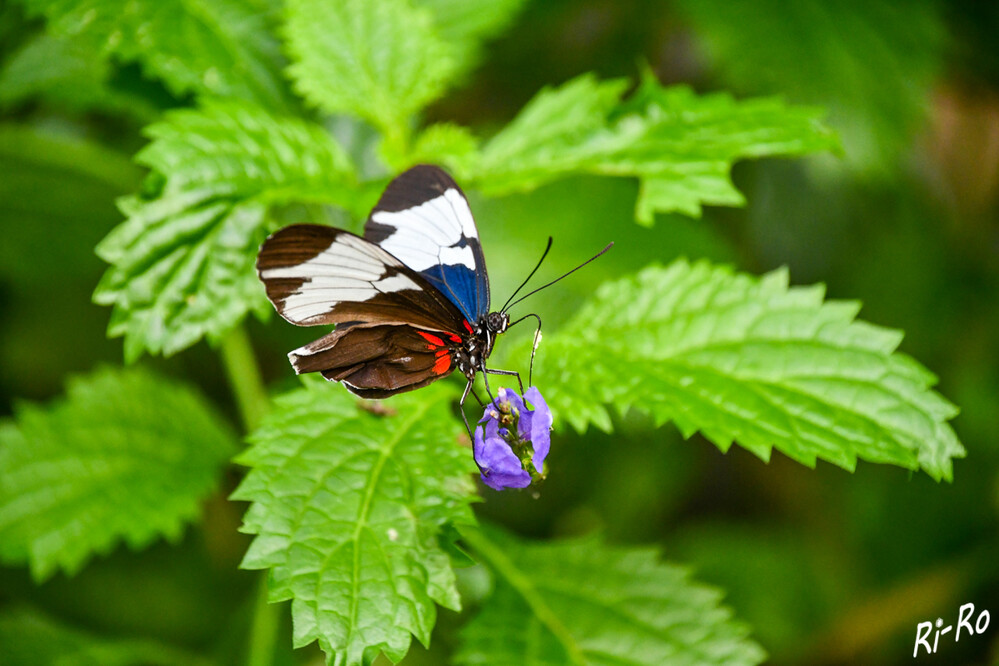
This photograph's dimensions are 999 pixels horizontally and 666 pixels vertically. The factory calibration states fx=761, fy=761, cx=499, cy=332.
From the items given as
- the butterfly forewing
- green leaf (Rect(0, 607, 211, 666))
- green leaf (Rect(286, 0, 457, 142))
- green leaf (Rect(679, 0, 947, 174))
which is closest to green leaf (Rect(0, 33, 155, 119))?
green leaf (Rect(286, 0, 457, 142))

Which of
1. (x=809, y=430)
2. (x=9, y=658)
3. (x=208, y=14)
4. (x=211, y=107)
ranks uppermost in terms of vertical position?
(x=208, y=14)

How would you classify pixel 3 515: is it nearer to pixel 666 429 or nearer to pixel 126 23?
pixel 126 23

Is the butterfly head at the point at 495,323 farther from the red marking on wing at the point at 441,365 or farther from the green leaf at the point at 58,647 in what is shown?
the green leaf at the point at 58,647

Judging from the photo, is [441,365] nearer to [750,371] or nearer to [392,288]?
[392,288]

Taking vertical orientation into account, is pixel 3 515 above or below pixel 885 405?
below

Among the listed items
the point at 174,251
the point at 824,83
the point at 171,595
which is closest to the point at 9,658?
the point at 171,595

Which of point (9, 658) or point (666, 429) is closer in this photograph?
point (9, 658)

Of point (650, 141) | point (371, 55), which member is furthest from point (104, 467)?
point (650, 141)

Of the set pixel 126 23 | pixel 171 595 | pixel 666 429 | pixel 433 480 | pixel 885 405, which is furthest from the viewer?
pixel 666 429

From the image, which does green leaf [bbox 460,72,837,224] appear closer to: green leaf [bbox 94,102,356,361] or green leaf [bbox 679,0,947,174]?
green leaf [bbox 94,102,356,361]
